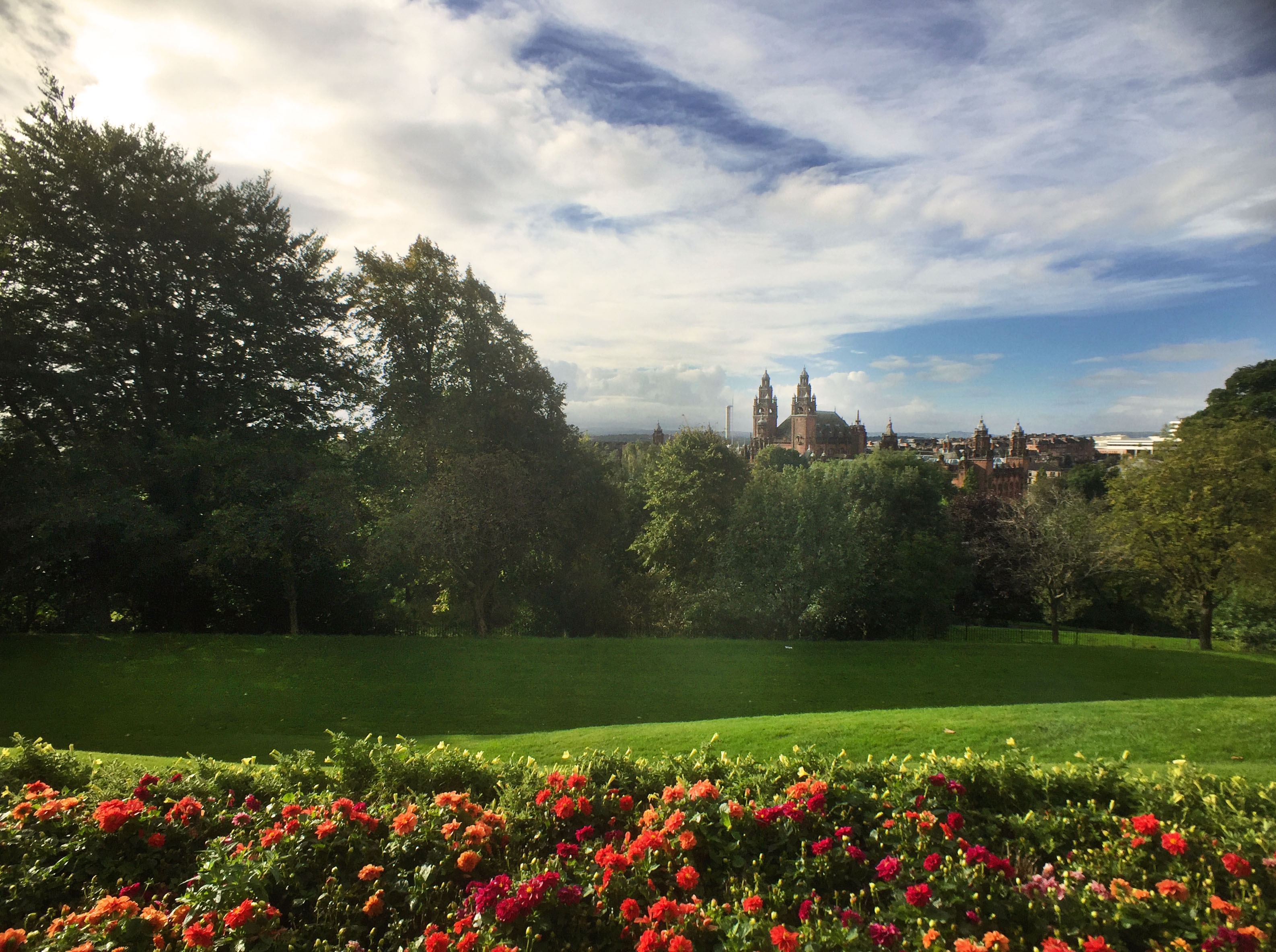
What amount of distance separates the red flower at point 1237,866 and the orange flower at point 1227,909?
419 millimetres

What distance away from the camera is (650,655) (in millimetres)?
16734

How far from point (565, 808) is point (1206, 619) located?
25.0 meters

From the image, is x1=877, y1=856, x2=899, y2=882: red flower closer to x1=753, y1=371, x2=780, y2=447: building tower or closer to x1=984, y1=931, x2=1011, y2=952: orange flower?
x1=984, y1=931, x2=1011, y2=952: orange flower

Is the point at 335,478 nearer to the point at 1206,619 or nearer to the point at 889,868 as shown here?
→ the point at 889,868

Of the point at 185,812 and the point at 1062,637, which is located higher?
the point at 185,812

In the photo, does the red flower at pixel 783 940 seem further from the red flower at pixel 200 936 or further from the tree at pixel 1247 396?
the tree at pixel 1247 396

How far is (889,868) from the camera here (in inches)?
139

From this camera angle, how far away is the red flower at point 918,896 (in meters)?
3.27

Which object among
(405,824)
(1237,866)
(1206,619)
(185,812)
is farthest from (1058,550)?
(185,812)

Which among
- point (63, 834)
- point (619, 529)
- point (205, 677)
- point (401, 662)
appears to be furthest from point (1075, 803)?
point (619, 529)

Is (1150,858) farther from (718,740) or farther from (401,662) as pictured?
(401,662)

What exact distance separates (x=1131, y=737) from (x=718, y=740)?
18.0 feet

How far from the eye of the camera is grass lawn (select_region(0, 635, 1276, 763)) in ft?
28.7

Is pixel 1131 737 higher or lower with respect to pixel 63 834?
lower
